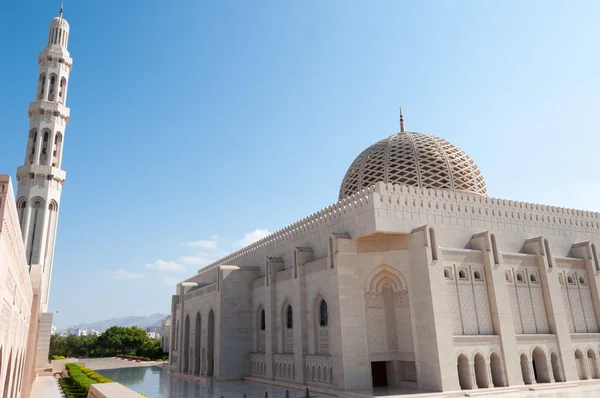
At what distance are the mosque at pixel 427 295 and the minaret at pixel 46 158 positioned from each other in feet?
42.0

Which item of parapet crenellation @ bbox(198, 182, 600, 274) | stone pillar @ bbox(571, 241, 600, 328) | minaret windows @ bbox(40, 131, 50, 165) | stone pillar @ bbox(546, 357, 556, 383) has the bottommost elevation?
stone pillar @ bbox(546, 357, 556, 383)

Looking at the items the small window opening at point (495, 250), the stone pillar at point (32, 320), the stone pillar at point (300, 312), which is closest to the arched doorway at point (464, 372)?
the small window opening at point (495, 250)

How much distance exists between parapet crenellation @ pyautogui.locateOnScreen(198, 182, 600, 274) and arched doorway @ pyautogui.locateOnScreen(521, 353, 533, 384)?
489cm

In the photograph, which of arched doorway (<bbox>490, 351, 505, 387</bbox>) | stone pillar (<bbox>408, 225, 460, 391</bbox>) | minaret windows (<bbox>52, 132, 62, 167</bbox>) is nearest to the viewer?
stone pillar (<bbox>408, 225, 460, 391</bbox>)

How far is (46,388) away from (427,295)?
51.0ft

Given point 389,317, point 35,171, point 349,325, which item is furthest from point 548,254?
point 35,171

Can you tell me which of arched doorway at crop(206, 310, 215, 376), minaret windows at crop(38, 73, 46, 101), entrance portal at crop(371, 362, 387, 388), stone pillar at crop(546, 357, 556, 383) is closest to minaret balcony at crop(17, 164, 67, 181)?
minaret windows at crop(38, 73, 46, 101)

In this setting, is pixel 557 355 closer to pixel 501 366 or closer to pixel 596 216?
pixel 501 366

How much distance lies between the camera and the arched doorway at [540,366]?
1419 centimetres

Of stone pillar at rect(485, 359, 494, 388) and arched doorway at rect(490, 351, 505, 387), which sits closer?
stone pillar at rect(485, 359, 494, 388)

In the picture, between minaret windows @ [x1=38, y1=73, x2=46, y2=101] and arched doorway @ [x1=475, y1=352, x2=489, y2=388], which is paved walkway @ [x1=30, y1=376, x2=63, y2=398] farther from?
minaret windows @ [x1=38, y1=73, x2=46, y2=101]

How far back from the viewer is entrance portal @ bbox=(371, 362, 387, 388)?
1510cm

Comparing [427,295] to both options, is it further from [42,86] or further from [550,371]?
[42,86]

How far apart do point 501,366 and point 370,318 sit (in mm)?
4094
